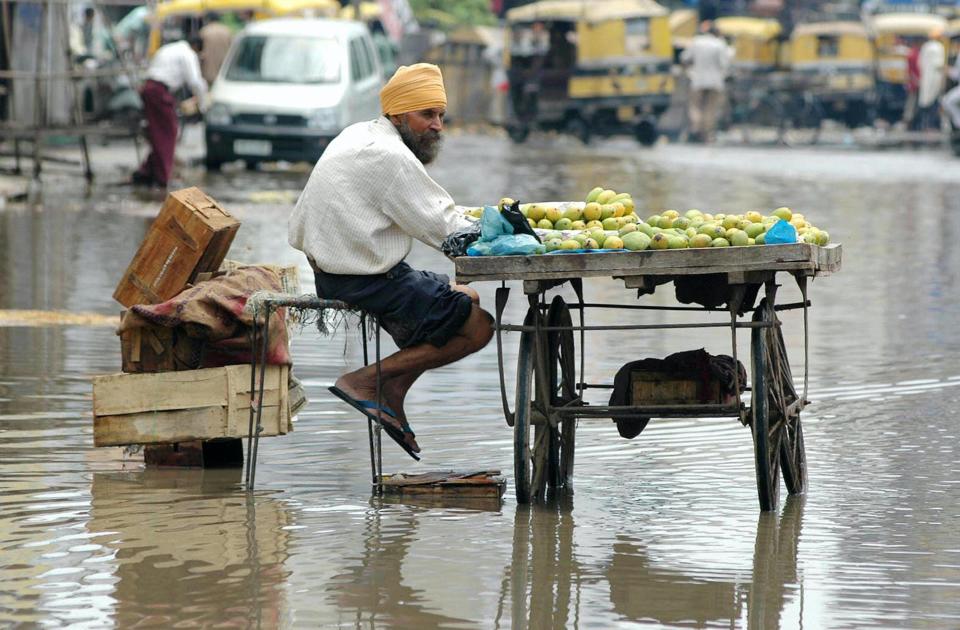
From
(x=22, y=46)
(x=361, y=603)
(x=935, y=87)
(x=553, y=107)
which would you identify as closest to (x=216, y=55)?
(x=22, y=46)

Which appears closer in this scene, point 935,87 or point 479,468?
point 479,468

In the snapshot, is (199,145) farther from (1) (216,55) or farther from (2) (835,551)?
(2) (835,551)

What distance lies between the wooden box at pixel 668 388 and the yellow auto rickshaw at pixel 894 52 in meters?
34.6

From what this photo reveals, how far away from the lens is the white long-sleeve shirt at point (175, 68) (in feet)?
68.5

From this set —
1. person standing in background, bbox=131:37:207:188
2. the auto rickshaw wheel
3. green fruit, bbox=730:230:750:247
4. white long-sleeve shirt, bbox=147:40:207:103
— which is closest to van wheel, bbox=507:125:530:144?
the auto rickshaw wheel

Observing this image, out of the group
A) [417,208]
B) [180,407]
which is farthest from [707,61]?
[417,208]

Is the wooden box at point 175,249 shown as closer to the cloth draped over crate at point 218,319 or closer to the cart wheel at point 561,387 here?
the cloth draped over crate at point 218,319

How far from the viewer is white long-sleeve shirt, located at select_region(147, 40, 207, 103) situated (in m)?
20.9

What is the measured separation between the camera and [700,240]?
6.26m

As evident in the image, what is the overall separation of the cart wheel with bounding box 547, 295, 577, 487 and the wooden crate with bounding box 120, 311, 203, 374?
134 cm

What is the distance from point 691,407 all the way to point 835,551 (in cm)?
74

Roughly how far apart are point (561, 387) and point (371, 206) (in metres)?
1.10

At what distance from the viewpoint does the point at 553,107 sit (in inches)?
1378

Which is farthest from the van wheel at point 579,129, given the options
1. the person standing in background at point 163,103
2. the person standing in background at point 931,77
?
the person standing in background at point 163,103
